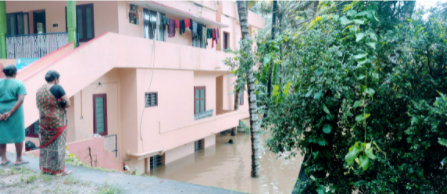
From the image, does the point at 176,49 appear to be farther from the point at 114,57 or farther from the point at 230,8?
the point at 230,8

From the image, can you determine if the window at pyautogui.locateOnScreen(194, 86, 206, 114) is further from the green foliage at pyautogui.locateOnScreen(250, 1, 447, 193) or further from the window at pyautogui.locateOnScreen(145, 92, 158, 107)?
the green foliage at pyautogui.locateOnScreen(250, 1, 447, 193)

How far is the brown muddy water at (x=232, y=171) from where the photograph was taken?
10.5 metres

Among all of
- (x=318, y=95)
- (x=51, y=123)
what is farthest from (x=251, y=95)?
(x=318, y=95)

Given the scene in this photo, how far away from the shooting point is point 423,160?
3.09 meters

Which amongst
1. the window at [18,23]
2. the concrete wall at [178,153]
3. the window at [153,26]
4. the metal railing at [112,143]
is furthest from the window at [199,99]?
the window at [18,23]

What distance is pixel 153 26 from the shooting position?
42.8 ft

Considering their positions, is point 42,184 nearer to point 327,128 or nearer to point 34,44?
point 327,128

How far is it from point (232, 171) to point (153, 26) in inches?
263

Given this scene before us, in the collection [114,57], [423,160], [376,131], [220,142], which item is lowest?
[220,142]

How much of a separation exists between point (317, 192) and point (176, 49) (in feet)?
31.3

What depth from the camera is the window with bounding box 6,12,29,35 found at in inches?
478

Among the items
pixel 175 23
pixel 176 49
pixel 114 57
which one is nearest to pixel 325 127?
pixel 114 57

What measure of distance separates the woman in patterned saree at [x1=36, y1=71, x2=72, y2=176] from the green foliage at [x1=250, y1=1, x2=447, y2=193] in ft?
9.98

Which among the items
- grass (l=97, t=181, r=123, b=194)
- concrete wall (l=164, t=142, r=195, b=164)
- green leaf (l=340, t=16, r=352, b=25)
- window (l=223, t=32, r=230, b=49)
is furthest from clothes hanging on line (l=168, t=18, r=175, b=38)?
green leaf (l=340, t=16, r=352, b=25)
